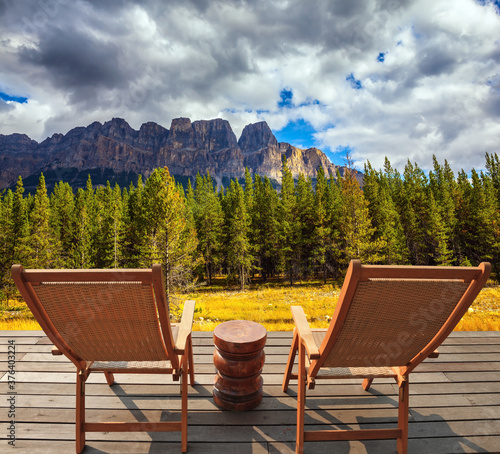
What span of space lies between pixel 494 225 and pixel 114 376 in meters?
34.0

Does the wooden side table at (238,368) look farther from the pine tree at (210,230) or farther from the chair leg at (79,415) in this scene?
the pine tree at (210,230)

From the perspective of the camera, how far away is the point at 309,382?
65.5 inches

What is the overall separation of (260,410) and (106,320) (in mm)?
1428

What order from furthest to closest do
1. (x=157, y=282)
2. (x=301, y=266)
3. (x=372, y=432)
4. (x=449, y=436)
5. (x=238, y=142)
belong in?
(x=238, y=142) → (x=301, y=266) → (x=449, y=436) → (x=372, y=432) → (x=157, y=282)

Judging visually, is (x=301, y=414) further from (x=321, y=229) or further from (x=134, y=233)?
(x=134, y=233)

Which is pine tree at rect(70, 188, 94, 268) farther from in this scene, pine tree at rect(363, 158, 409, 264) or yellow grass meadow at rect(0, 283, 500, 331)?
pine tree at rect(363, 158, 409, 264)

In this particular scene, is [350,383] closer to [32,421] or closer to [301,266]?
[32,421]

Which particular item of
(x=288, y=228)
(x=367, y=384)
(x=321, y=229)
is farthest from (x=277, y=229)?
(x=367, y=384)

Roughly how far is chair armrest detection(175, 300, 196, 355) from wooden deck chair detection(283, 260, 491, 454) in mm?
→ 784

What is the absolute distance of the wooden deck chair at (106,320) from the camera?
1346 millimetres

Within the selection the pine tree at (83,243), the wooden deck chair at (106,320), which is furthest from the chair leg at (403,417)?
the pine tree at (83,243)

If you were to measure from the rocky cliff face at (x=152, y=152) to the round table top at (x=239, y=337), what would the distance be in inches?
6433

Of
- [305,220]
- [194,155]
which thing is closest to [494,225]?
[305,220]

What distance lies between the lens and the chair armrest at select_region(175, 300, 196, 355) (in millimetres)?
1702
